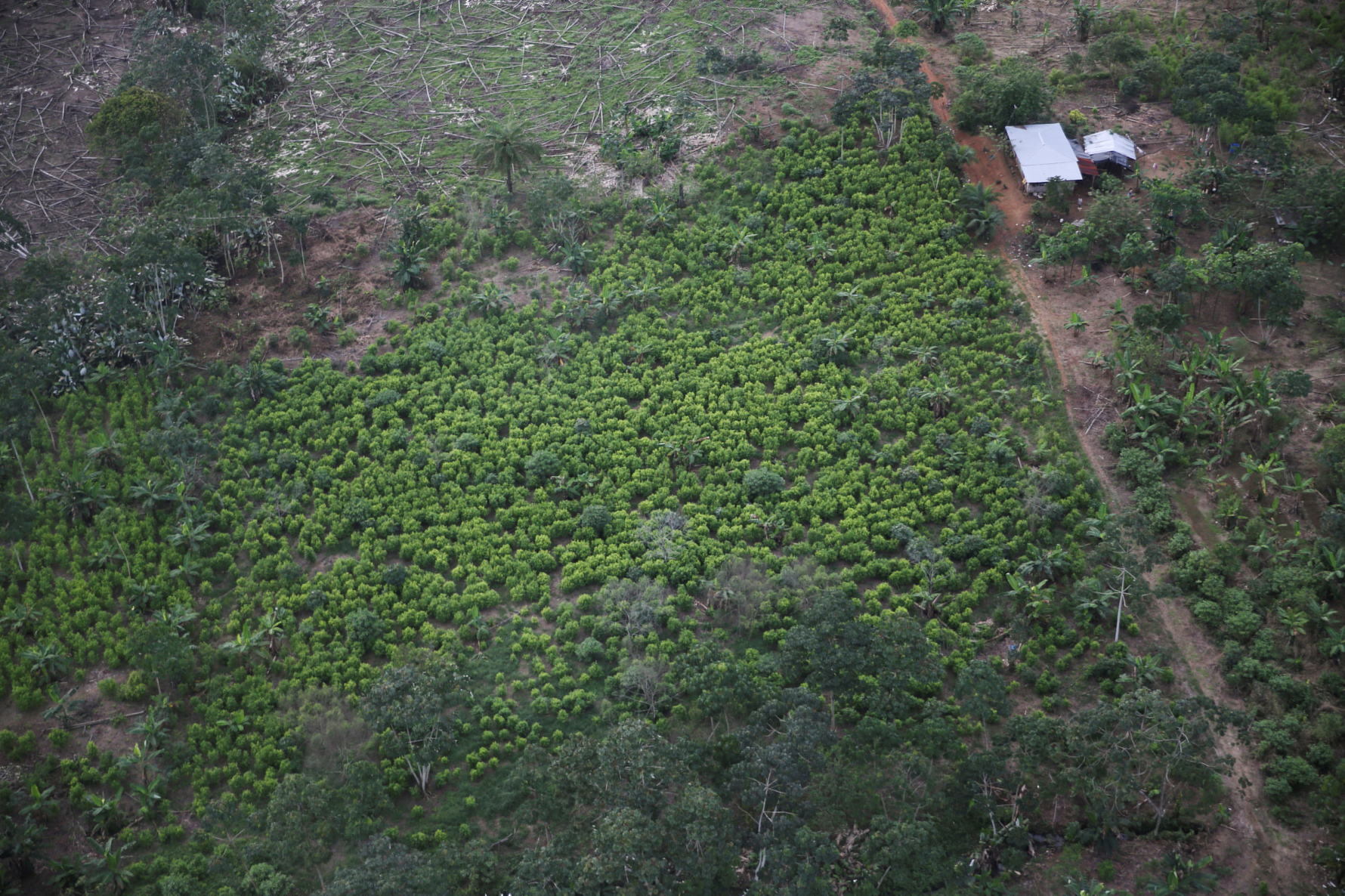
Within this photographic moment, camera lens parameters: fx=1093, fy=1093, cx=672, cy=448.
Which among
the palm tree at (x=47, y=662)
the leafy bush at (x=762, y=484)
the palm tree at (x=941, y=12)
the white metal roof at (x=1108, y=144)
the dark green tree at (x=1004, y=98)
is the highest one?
the palm tree at (x=941, y=12)

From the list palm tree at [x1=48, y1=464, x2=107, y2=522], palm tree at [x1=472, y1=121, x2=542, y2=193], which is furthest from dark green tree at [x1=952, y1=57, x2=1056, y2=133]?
palm tree at [x1=48, y1=464, x2=107, y2=522]

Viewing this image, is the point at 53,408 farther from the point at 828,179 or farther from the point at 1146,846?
the point at 1146,846

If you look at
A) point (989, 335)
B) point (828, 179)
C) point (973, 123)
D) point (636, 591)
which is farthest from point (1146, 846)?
point (973, 123)

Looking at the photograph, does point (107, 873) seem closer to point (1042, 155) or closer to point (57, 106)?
point (1042, 155)

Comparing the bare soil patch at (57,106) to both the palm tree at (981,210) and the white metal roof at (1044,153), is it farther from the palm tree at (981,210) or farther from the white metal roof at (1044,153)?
the white metal roof at (1044,153)

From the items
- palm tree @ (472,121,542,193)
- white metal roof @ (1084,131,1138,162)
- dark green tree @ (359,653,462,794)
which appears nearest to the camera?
Answer: dark green tree @ (359,653,462,794)

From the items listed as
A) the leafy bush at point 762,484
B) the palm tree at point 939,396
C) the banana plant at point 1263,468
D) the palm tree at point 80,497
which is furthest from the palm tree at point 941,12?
the palm tree at point 80,497

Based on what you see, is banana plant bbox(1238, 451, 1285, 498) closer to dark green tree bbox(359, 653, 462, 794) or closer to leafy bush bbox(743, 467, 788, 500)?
leafy bush bbox(743, 467, 788, 500)
